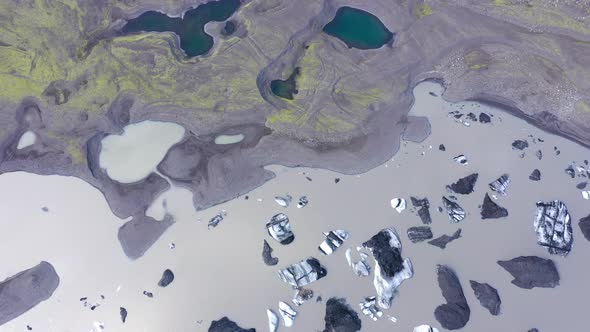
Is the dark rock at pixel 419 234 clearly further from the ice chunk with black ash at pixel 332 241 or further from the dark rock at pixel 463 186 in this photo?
the ice chunk with black ash at pixel 332 241

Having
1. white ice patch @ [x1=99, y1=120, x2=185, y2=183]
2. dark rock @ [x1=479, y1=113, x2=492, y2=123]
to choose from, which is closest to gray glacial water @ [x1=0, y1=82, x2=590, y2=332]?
white ice patch @ [x1=99, y1=120, x2=185, y2=183]

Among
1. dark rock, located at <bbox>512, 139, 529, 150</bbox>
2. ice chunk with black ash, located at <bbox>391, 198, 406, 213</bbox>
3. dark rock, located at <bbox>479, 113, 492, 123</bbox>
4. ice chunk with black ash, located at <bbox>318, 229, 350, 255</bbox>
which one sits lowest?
ice chunk with black ash, located at <bbox>318, 229, 350, 255</bbox>

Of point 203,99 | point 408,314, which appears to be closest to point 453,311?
point 408,314

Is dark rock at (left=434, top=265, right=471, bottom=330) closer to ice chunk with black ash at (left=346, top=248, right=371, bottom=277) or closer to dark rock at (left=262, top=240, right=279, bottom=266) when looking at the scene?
ice chunk with black ash at (left=346, top=248, right=371, bottom=277)

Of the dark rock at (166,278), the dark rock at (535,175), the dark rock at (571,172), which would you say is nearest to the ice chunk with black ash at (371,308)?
the dark rock at (166,278)

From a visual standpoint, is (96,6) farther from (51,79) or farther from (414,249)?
(414,249)

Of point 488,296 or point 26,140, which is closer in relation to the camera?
point 488,296

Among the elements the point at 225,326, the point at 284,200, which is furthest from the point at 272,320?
the point at 284,200

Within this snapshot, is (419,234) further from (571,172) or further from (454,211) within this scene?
(571,172)
